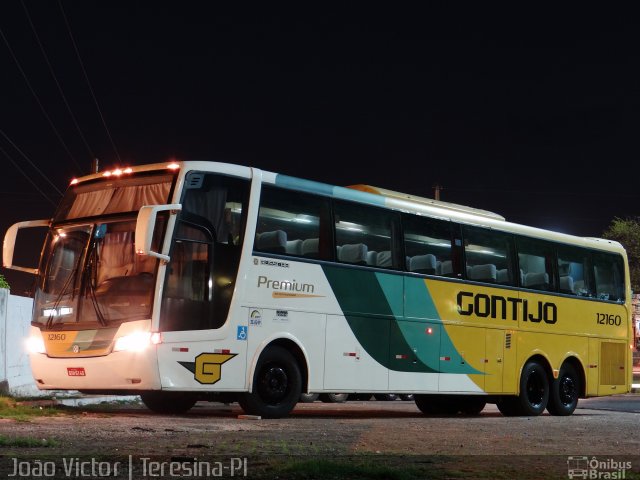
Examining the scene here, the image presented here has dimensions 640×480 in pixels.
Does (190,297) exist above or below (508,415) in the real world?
above

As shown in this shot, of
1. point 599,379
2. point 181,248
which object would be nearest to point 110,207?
point 181,248

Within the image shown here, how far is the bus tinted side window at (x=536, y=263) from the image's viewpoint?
2030 centimetres

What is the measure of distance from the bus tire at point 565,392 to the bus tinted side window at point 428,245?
393 centimetres

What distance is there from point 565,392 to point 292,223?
817 centimetres

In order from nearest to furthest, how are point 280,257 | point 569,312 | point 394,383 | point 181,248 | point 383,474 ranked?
point 383,474
point 181,248
point 280,257
point 394,383
point 569,312

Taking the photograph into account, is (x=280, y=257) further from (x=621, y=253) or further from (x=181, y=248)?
(x=621, y=253)

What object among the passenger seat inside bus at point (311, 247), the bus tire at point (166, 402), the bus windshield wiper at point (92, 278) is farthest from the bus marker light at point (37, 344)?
the passenger seat inside bus at point (311, 247)

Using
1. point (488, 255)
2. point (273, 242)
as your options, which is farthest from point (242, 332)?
point (488, 255)

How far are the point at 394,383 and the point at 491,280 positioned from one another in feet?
11.0

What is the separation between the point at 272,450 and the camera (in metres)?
9.82

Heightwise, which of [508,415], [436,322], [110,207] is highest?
[110,207]

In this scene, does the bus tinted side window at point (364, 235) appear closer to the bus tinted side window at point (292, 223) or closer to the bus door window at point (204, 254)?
the bus tinted side window at point (292, 223)

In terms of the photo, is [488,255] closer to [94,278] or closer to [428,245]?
[428,245]

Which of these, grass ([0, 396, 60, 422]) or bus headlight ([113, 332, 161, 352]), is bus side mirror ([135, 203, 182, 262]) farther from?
grass ([0, 396, 60, 422])
